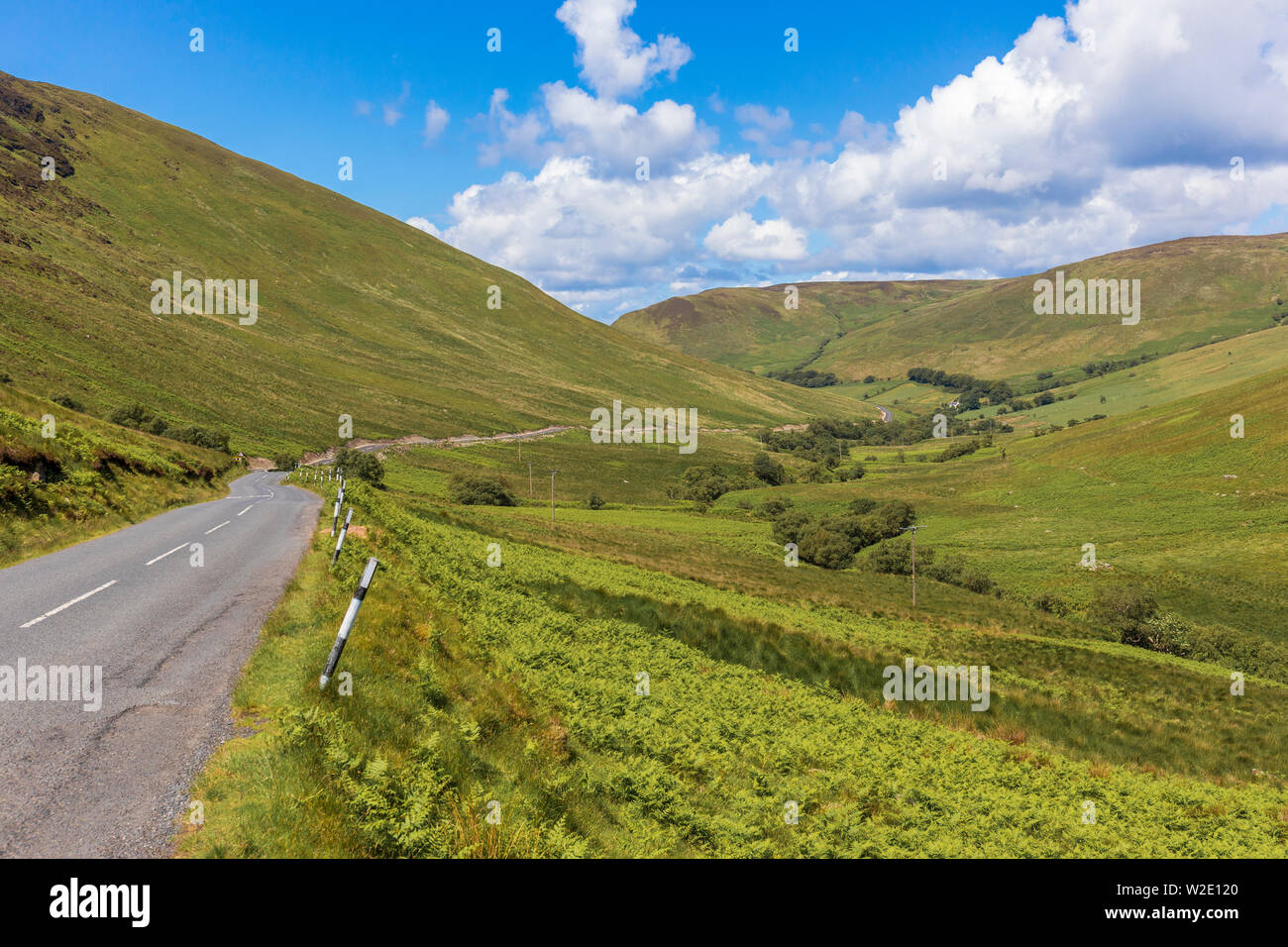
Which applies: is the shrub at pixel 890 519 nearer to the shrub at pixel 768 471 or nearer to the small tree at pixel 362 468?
the shrub at pixel 768 471

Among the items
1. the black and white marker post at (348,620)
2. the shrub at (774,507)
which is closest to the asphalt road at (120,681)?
the black and white marker post at (348,620)

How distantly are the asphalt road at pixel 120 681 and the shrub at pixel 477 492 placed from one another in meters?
85.7

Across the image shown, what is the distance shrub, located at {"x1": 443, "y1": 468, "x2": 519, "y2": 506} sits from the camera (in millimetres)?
107188

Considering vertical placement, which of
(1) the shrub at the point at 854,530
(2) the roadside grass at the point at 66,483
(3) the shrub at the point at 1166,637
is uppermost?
(2) the roadside grass at the point at 66,483

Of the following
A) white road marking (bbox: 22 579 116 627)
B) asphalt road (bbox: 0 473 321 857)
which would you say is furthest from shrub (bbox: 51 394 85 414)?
white road marking (bbox: 22 579 116 627)

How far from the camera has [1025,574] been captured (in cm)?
8638

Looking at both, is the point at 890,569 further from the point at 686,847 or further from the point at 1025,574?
the point at 686,847

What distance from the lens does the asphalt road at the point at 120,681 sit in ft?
21.4

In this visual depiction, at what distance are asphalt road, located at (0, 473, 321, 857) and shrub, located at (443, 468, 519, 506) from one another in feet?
281

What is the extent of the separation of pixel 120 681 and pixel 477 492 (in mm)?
100070

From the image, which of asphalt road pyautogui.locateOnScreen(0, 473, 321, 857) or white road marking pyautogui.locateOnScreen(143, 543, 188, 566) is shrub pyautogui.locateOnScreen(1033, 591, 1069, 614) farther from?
white road marking pyautogui.locateOnScreen(143, 543, 188, 566)
